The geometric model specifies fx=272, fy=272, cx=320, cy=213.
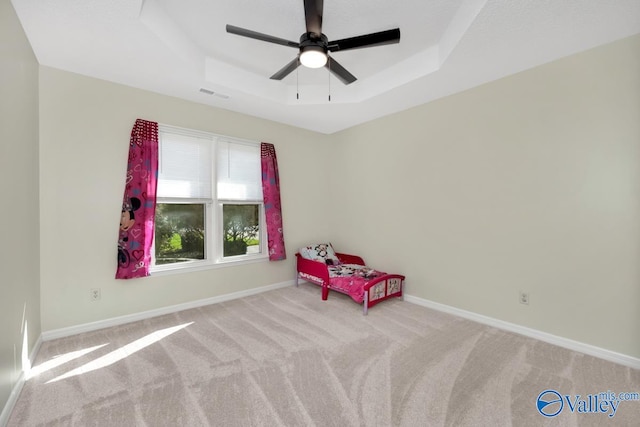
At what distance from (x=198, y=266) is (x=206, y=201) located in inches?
33.1

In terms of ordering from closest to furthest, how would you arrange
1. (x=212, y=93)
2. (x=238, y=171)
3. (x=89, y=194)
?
(x=89, y=194) → (x=212, y=93) → (x=238, y=171)

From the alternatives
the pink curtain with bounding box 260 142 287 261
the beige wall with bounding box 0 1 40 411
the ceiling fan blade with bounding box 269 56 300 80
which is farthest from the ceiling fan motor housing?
the pink curtain with bounding box 260 142 287 261

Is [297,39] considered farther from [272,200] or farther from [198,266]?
[198,266]

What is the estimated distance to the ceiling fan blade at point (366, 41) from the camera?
1970 millimetres

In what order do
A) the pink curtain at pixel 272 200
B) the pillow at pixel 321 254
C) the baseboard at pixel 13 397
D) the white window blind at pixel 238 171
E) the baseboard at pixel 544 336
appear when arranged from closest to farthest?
the baseboard at pixel 13 397 → the baseboard at pixel 544 336 → the white window blind at pixel 238 171 → the pink curtain at pixel 272 200 → the pillow at pixel 321 254

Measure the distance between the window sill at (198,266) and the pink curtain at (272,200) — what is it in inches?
8.9

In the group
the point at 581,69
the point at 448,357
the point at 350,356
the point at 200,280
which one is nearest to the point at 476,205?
the point at 581,69

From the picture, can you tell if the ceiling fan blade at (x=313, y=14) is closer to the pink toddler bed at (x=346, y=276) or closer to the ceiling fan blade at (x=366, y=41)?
the ceiling fan blade at (x=366, y=41)

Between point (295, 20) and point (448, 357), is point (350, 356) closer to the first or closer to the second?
point (448, 357)

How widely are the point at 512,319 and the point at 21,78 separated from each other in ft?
15.7

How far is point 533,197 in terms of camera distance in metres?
2.68

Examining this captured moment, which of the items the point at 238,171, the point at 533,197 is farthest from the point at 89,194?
the point at 533,197

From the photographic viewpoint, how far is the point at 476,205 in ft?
10.1

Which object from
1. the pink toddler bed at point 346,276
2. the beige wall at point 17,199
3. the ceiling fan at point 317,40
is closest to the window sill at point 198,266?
the pink toddler bed at point 346,276
